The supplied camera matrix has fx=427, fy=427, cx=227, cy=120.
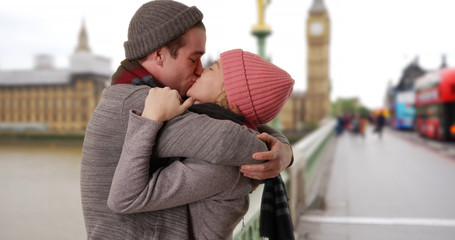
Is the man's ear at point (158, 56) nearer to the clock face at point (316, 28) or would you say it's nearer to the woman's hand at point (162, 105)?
the woman's hand at point (162, 105)

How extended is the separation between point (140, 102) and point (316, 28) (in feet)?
235

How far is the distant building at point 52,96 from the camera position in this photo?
2798 inches

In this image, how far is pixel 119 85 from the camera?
1.11 metres

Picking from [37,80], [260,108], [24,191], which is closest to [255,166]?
[260,108]

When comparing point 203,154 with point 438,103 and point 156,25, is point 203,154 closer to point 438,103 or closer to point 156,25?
point 156,25

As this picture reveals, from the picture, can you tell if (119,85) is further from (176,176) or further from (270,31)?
(270,31)

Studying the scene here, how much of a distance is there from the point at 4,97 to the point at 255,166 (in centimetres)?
8322

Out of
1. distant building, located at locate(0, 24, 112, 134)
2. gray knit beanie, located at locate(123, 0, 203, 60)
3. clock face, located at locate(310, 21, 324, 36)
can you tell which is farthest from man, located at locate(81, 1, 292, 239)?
clock face, located at locate(310, 21, 324, 36)

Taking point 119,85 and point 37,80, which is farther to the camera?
point 37,80

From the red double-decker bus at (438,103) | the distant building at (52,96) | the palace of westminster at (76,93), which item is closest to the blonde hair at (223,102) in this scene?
the red double-decker bus at (438,103)

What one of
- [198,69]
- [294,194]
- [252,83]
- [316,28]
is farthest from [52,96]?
[252,83]

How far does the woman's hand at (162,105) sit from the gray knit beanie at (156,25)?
0.13 meters

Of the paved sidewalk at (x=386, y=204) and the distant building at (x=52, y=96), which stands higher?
the distant building at (x=52, y=96)

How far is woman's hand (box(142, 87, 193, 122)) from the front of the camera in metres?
1.03
